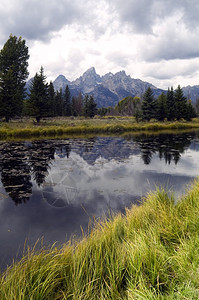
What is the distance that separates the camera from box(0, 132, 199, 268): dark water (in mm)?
4152

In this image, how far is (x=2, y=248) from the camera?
3.48m

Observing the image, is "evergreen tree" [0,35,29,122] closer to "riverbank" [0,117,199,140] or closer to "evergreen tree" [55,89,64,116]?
"riverbank" [0,117,199,140]

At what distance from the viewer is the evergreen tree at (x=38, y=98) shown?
98.3 feet

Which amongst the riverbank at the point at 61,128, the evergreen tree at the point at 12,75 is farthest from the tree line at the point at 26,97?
the riverbank at the point at 61,128

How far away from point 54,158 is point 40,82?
23569 millimetres

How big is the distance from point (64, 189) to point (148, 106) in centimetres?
3549

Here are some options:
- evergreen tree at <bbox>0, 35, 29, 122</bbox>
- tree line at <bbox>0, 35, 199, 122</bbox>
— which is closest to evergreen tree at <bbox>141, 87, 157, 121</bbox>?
tree line at <bbox>0, 35, 199, 122</bbox>

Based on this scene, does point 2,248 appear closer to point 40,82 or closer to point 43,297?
point 43,297

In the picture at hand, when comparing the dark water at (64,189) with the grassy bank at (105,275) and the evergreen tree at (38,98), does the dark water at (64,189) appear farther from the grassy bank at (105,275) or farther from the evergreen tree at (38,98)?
the evergreen tree at (38,98)

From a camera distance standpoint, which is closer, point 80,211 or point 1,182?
point 80,211

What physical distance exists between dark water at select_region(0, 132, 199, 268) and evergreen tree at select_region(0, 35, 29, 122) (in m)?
18.4

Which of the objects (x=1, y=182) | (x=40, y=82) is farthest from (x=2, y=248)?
(x=40, y=82)

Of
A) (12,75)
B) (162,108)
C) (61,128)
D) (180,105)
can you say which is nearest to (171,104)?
(180,105)

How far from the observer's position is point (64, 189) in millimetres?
6625
